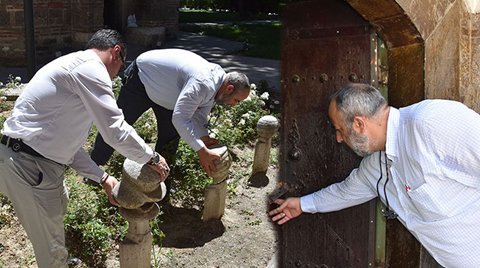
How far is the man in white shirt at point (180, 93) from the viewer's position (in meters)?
4.64

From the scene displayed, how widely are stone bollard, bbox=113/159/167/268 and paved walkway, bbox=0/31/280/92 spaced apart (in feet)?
19.1

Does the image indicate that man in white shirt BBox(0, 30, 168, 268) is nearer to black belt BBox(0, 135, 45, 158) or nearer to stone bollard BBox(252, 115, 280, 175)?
black belt BBox(0, 135, 45, 158)

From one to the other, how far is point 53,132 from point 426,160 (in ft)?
7.25

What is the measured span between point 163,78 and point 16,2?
7185 millimetres

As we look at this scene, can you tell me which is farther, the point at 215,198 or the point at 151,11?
the point at 151,11

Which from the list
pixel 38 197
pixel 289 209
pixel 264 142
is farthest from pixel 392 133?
pixel 264 142

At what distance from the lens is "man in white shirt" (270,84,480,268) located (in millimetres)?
2533

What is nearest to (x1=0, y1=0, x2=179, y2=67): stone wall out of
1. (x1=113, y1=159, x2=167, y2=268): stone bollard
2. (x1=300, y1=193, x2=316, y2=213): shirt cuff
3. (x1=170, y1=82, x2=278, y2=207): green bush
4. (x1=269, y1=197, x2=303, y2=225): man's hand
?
(x1=170, y1=82, x2=278, y2=207): green bush

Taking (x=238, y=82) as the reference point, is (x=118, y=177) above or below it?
below

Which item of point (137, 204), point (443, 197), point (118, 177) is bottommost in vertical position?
point (118, 177)

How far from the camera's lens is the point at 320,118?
3309mm

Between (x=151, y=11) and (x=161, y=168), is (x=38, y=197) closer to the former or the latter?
(x=161, y=168)

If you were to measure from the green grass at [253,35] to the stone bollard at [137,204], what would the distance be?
393 inches

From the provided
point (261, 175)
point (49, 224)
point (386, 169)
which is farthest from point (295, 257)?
point (261, 175)
